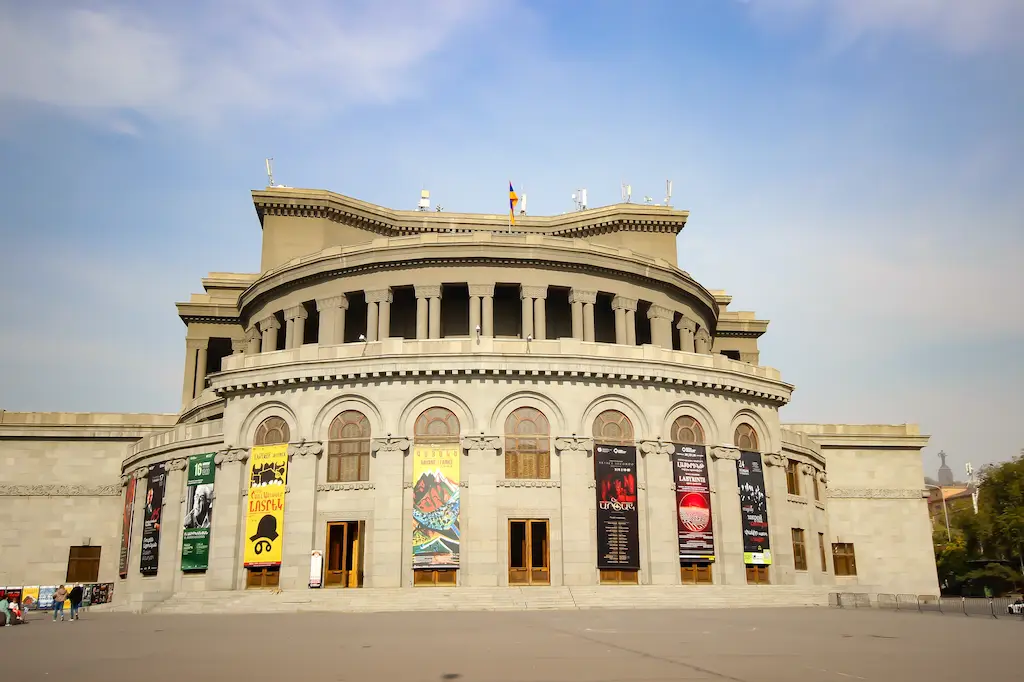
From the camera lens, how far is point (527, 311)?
50219mm

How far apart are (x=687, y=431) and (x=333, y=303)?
20969mm

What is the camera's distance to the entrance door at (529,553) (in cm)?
3919

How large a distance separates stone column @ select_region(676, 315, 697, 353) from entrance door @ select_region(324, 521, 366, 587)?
974 inches

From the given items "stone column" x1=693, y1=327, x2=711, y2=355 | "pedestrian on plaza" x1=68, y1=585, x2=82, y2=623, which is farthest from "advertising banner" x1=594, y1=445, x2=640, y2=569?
"pedestrian on plaza" x1=68, y1=585, x2=82, y2=623

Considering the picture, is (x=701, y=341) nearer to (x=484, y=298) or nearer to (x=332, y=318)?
(x=484, y=298)

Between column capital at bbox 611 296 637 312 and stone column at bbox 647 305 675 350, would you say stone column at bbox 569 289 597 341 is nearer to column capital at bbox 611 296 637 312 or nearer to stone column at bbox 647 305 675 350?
column capital at bbox 611 296 637 312

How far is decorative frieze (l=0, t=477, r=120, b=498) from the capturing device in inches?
2185

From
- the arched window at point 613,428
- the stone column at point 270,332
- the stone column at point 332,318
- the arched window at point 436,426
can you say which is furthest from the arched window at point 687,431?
the stone column at point 270,332

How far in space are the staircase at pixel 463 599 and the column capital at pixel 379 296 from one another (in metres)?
18.1

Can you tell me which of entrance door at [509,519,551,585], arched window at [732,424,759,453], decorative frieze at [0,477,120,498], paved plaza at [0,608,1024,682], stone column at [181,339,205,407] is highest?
stone column at [181,339,205,407]

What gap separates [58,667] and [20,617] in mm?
19505

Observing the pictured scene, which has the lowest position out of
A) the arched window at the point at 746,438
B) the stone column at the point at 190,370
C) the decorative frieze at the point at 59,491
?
the decorative frieze at the point at 59,491

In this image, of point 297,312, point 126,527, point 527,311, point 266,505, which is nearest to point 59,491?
point 126,527

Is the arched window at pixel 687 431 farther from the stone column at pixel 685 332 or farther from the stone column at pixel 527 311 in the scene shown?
the stone column at pixel 685 332
